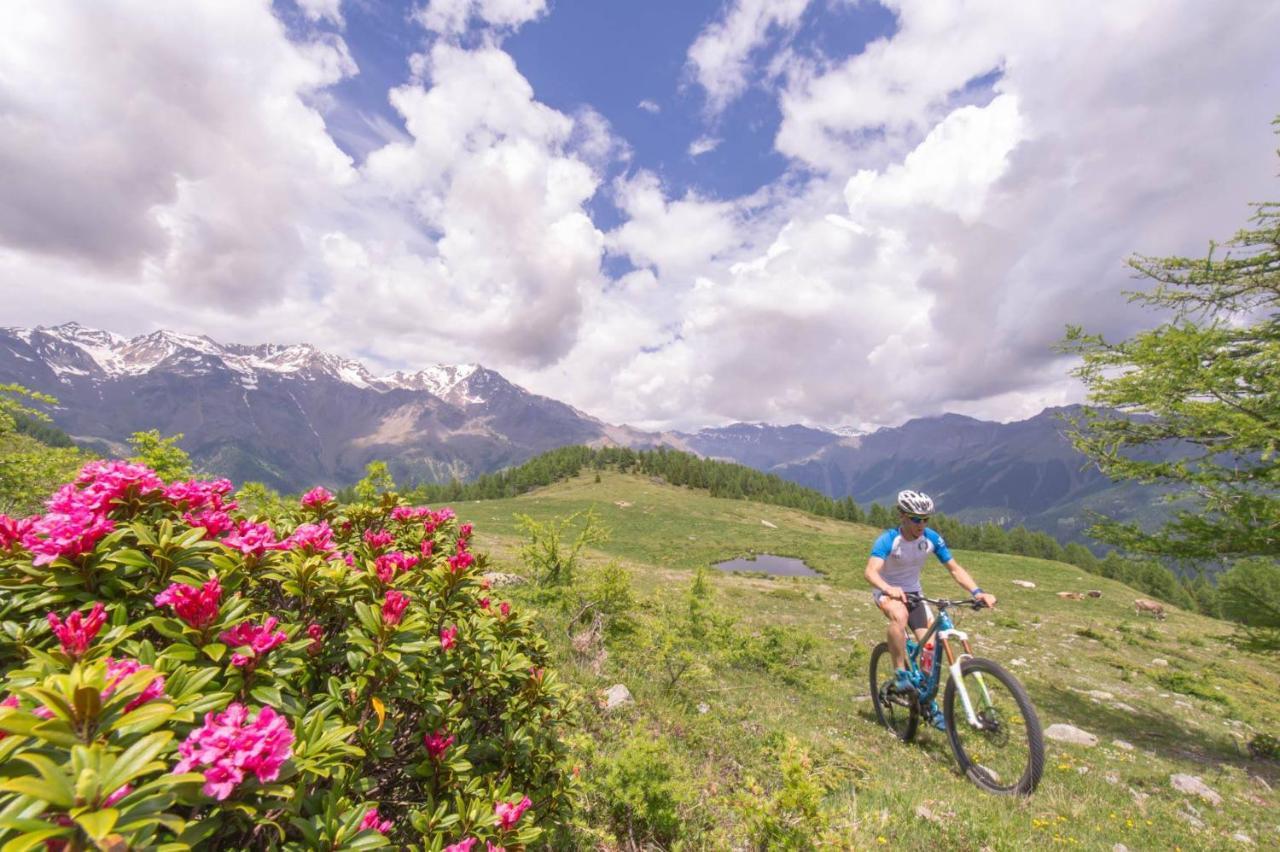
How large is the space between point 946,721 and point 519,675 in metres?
6.16

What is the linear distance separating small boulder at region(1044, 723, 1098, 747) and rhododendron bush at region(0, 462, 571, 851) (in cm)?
976

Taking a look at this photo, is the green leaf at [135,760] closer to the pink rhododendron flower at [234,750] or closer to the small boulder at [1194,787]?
the pink rhododendron flower at [234,750]

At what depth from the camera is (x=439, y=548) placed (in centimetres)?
452

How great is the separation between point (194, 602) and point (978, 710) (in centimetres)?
827

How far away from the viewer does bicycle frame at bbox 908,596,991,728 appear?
6234 mm

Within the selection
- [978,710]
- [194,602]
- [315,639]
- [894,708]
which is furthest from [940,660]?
[194,602]

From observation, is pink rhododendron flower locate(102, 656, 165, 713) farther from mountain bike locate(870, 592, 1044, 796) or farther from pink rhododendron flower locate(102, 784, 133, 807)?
mountain bike locate(870, 592, 1044, 796)

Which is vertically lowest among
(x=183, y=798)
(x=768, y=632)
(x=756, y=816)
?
(x=768, y=632)

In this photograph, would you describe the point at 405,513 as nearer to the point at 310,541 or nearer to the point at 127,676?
Result: the point at 310,541

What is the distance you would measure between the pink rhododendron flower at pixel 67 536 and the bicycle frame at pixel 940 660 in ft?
25.0

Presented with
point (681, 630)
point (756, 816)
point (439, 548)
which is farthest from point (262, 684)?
point (681, 630)

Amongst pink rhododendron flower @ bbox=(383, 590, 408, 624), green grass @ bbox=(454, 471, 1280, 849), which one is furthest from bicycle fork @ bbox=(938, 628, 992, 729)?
pink rhododendron flower @ bbox=(383, 590, 408, 624)

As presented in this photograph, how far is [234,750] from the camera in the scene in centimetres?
163

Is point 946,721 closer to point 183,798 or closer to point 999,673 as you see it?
point 999,673
